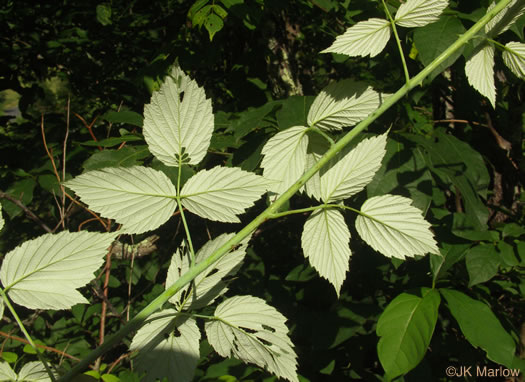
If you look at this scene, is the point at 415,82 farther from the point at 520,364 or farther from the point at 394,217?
the point at 520,364

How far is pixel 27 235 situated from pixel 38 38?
1.09 metres

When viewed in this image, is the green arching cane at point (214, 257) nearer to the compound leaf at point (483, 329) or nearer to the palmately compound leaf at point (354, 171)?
the palmately compound leaf at point (354, 171)

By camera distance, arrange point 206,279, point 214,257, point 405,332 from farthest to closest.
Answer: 1. point 405,332
2. point 206,279
3. point 214,257

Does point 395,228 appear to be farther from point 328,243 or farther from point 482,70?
point 482,70

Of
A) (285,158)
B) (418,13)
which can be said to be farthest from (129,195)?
(418,13)

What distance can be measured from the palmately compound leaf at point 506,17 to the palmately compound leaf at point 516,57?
0.03 metres

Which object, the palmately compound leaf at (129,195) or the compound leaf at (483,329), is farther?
the compound leaf at (483,329)

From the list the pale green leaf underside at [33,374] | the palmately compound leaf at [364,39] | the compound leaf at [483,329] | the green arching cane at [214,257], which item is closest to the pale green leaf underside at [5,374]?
the pale green leaf underside at [33,374]

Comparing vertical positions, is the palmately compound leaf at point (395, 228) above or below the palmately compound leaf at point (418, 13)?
below

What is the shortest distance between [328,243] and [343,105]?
0.60 feet

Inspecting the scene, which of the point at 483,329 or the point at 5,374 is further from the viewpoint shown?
the point at 483,329

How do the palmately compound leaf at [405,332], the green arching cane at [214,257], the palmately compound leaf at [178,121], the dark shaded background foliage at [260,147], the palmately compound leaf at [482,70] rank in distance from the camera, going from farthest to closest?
the dark shaded background foliage at [260,147]
the palmately compound leaf at [405,332]
the palmately compound leaf at [482,70]
the palmately compound leaf at [178,121]
the green arching cane at [214,257]

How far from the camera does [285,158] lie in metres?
0.50

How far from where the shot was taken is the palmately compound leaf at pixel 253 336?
426 mm
